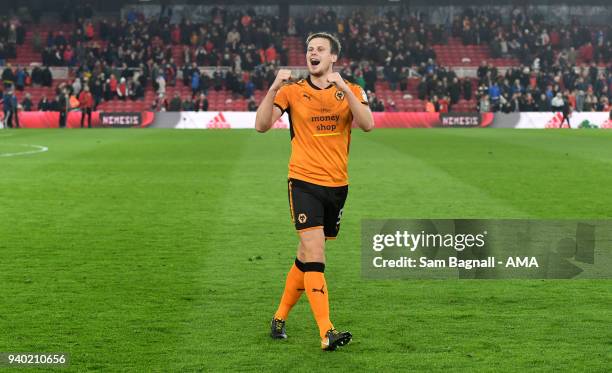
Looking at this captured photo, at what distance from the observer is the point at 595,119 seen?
4766 centimetres

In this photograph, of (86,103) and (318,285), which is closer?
(318,285)

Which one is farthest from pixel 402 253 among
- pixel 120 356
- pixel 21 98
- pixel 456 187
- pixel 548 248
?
pixel 21 98

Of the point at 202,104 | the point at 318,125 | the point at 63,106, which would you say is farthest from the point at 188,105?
the point at 318,125

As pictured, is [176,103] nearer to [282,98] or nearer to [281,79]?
[282,98]

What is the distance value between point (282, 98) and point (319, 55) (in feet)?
1.63

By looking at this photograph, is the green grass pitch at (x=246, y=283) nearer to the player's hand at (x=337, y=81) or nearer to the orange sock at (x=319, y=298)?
the orange sock at (x=319, y=298)

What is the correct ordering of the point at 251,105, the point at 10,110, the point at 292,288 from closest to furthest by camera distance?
the point at 292,288, the point at 10,110, the point at 251,105

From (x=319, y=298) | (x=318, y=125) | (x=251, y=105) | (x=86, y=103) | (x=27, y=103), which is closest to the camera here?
Result: (x=319, y=298)

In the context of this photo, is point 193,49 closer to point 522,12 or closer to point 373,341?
point 522,12

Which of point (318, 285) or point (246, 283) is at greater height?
point (318, 285)

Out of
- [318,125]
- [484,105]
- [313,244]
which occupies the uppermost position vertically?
[318,125]

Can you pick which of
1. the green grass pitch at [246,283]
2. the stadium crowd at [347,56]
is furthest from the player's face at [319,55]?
the stadium crowd at [347,56]

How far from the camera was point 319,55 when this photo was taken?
23.5 ft

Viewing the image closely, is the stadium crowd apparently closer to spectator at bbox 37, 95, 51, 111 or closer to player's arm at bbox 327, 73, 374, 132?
spectator at bbox 37, 95, 51, 111
